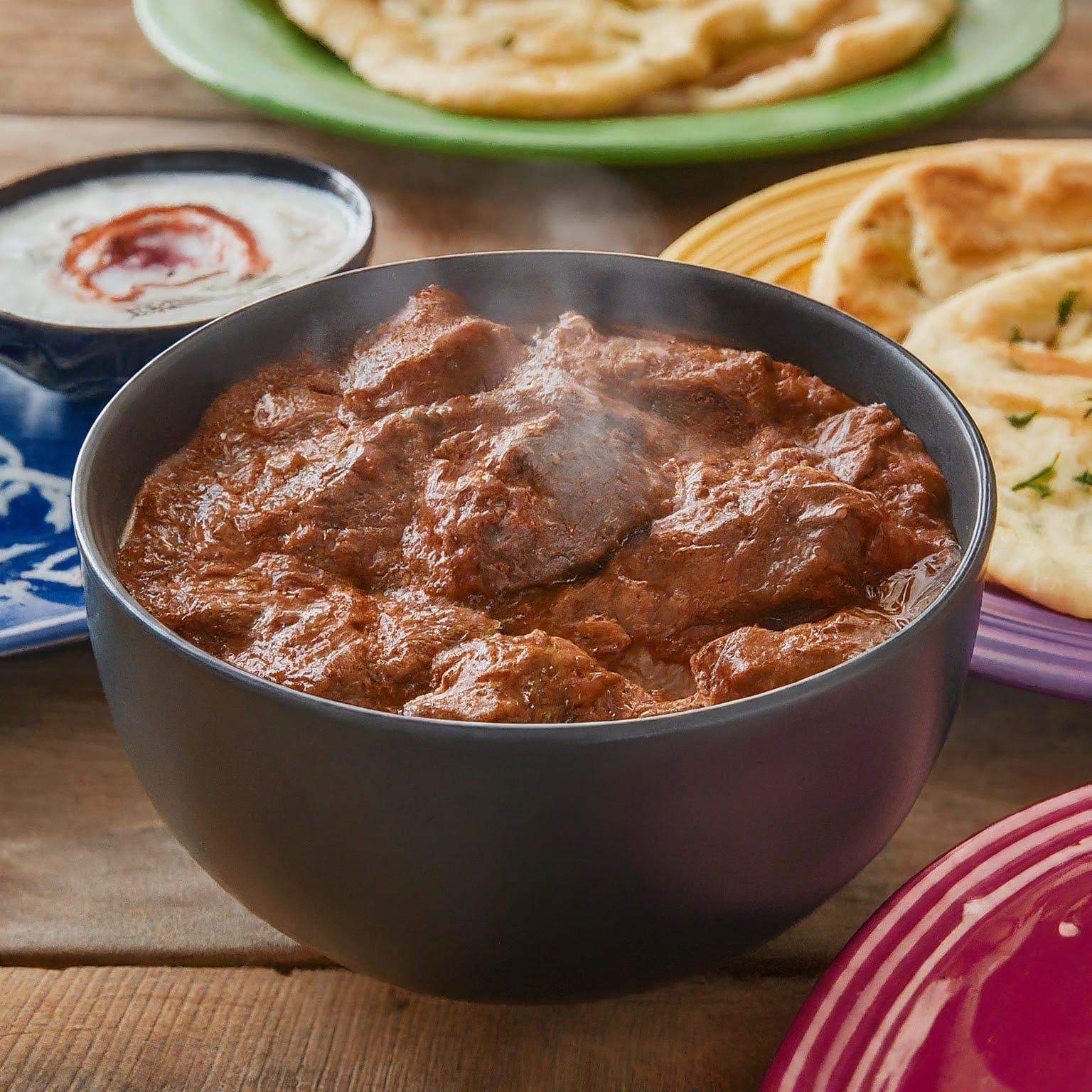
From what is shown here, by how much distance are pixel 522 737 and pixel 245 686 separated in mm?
231

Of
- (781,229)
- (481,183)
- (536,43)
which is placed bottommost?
(481,183)

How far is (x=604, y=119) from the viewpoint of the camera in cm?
313

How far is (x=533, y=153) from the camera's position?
2910 millimetres

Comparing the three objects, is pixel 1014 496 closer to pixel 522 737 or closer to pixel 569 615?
pixel 569 615

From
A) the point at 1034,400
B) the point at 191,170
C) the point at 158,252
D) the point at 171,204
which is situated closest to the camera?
the point at 1034,400

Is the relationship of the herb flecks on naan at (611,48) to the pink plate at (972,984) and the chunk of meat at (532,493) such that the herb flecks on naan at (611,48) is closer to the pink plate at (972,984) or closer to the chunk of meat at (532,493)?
the chunk of meat at (532,493)

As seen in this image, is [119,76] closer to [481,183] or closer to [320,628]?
[481,183]

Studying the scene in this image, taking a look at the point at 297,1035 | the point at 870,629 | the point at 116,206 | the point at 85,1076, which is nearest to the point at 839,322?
the point at 870,629

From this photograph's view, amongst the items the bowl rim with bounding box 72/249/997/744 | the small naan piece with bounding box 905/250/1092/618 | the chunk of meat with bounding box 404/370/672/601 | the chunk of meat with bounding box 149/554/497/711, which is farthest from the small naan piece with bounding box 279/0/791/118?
the chunk of meat with bounding box 149/554/497/711

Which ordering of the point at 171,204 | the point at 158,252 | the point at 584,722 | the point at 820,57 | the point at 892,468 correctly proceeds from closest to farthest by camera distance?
1. the point at 584,722
2. the point at 892,468
3. the point at 158,252
4. the point at 171,204
5. the point at 820,57

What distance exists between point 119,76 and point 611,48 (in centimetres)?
146

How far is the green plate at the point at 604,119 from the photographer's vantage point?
294 centimetres

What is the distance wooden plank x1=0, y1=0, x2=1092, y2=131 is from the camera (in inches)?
143

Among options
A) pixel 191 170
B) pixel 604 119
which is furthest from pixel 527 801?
pixel 604 119
